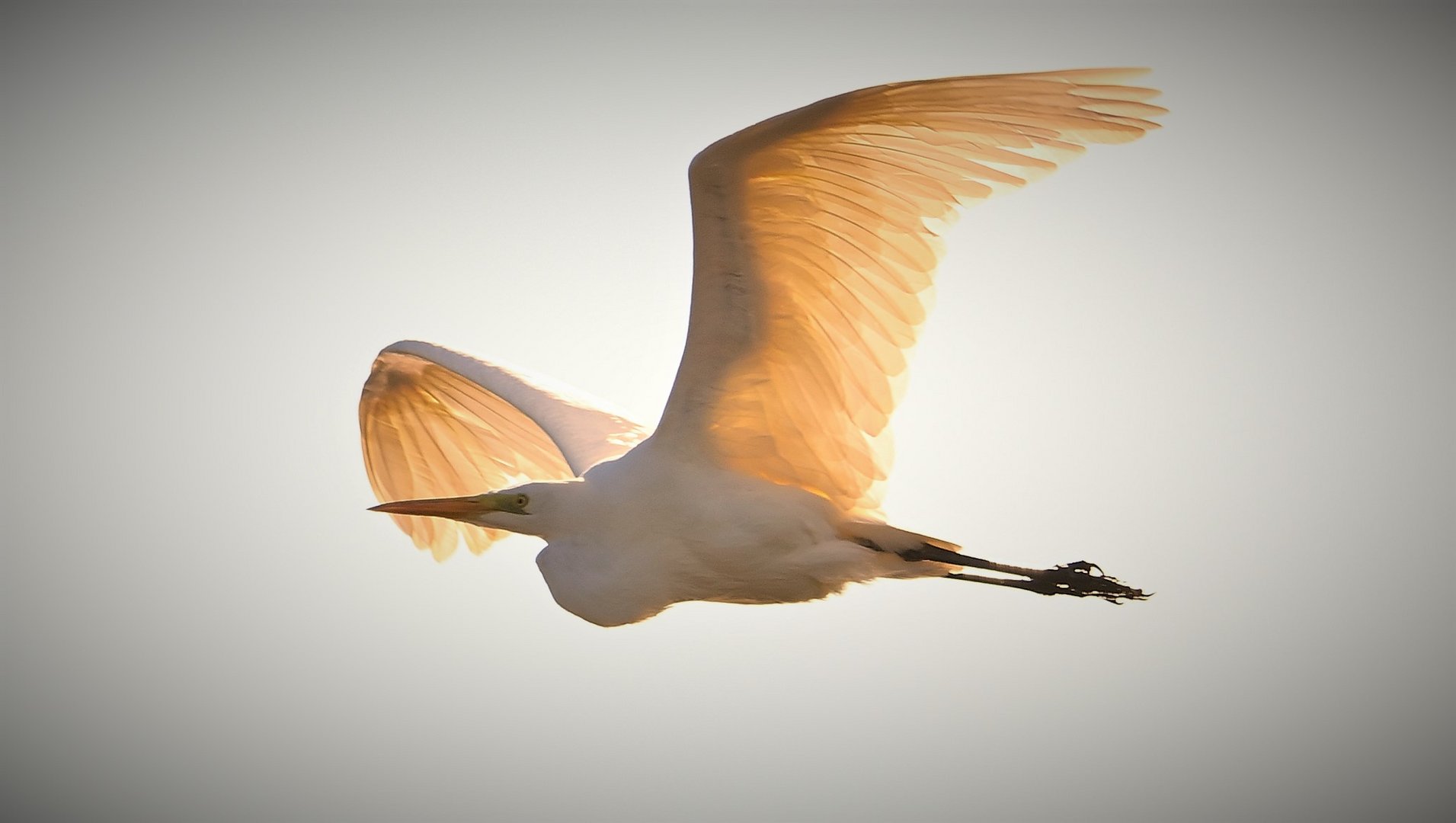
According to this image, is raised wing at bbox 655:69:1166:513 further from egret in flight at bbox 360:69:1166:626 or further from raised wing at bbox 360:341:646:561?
raised wing at bbox 360:341:646:561

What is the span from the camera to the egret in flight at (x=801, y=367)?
152 inches

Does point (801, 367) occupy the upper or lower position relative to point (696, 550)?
upper

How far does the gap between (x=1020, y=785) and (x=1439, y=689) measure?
25942mm

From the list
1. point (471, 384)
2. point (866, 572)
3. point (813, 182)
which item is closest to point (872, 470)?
point (866, 572)

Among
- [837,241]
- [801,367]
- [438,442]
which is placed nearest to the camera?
[837,241]

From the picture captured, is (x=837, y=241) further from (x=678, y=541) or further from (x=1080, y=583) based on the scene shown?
(x=1080, y=583)

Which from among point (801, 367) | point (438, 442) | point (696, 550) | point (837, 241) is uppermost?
point (837, 241)

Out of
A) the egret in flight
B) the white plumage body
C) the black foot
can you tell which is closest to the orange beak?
the egret in flight

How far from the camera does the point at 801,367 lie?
14.7ft

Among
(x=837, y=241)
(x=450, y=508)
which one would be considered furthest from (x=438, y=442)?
(x=837, y=241)

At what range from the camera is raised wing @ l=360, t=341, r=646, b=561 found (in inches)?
252

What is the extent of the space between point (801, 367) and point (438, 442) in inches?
114

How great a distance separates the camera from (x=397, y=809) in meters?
79.3

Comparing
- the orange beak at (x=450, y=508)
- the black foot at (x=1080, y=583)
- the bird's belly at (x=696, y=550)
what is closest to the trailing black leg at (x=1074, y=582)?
the black foot at (x=1080, y=583)
